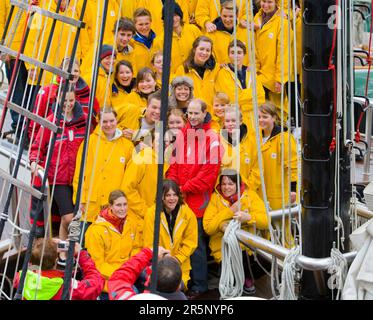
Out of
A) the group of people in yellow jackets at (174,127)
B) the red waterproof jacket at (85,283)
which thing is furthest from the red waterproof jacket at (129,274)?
the group of people in yellow jackets at (174,127)

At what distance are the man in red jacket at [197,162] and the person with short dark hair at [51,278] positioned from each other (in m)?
1.09

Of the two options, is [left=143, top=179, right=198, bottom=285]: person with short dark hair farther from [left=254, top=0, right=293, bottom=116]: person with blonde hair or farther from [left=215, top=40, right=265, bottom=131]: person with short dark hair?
[left=254, top=0, right=293, bottom=116]: person with blonde hair

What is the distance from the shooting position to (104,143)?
5.41 metres

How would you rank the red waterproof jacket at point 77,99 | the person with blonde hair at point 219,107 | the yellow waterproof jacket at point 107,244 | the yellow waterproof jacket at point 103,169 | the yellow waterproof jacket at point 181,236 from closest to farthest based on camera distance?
the yellow waterproof jacket at point 107,244 → the yellow waterproof jacket at point 181,236 → the yellow waterproof jacket at point 103,169 → the red waterproof jacket at point 77,99 → the person with blonde hair at point 219,107

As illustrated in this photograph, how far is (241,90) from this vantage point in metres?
6.07

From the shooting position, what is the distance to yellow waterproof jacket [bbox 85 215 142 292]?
488 cm

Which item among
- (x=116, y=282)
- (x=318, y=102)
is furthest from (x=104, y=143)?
(x=318, y=102)

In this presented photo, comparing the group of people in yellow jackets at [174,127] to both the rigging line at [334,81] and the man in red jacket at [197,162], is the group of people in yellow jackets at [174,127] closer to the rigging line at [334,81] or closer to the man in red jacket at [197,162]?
the man in red jacket at [197,162]

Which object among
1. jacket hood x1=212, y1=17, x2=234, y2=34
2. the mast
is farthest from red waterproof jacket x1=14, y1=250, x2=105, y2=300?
jacket hood x1=212, y1=17, x2=234, y2=34

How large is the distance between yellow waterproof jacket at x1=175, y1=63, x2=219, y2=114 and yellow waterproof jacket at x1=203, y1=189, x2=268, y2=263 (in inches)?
46.2

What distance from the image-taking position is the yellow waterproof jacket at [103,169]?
17.5 feet
